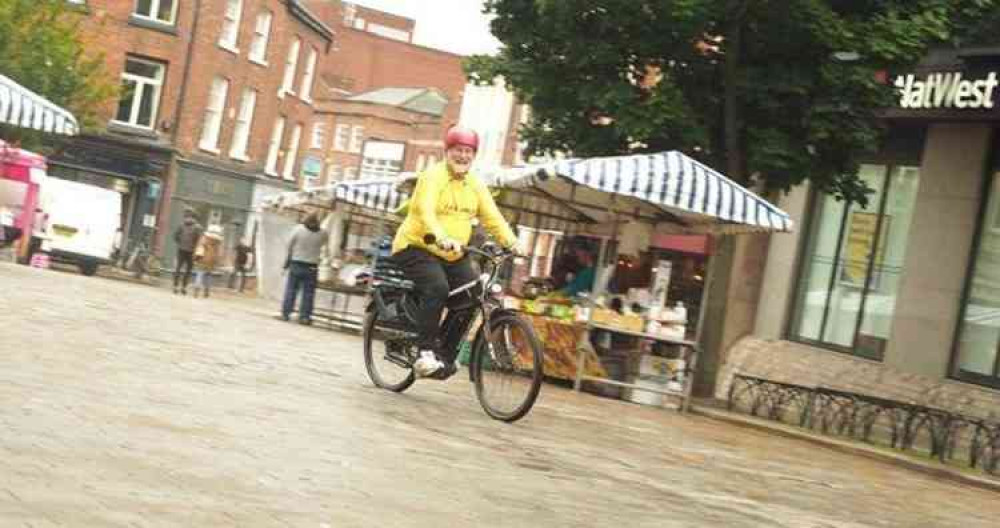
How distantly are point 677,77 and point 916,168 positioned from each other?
4.94 meters

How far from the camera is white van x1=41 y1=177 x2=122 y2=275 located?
33.4m

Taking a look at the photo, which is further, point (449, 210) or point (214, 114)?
point (214, 114)

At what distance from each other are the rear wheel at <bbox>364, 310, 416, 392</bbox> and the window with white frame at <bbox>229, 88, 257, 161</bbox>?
3799cm

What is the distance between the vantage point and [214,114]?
152 ft

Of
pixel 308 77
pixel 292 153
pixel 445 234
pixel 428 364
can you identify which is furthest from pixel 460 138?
pixel 308 77

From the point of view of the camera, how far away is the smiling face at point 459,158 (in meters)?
9.77

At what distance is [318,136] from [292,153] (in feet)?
106

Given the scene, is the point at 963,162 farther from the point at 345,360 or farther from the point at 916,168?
the point at 345,360

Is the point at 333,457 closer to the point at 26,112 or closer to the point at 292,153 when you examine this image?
the point at 26,112

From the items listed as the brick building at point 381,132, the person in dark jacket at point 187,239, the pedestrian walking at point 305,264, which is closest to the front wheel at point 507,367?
the pedestrian walking at point 305,264

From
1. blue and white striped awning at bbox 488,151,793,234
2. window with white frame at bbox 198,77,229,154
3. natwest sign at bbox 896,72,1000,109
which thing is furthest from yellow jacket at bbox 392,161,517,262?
window with white frame at bbox 198,77,229,154

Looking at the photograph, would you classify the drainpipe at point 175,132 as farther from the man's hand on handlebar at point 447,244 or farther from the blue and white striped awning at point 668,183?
the man's hand on handlebar at point 447,244

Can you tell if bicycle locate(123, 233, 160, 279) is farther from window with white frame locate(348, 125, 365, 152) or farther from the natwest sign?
window with white frame locate(348, 125, 365, 152)

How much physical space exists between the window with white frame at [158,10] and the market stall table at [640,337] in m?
30.7
